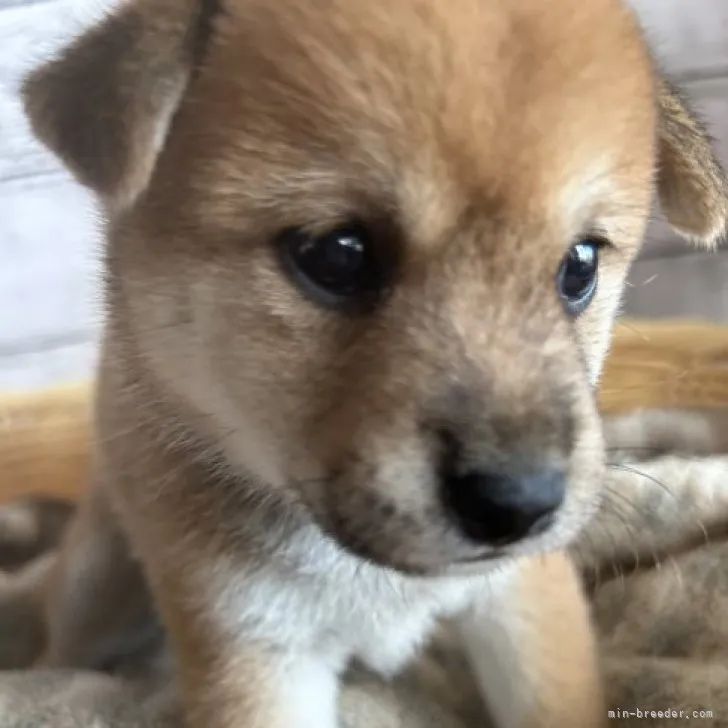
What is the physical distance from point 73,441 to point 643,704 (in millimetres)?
1323

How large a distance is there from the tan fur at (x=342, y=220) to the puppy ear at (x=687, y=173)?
129 mm

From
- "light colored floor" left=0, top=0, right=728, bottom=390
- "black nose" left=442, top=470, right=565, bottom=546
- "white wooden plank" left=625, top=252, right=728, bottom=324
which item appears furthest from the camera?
"white wooden plank" left=625, top=252, right=728, bottom=324

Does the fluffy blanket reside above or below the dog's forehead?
below

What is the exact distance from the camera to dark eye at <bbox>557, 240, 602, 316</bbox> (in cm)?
108

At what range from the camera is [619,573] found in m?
→ 1.73

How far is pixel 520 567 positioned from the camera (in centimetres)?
136

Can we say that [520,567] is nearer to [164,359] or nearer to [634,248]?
[634,248]

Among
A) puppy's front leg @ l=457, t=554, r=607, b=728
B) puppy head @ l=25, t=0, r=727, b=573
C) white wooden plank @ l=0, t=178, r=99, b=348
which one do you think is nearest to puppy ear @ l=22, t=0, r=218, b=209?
puppy head @ l=25, t=0, r=727, b=573

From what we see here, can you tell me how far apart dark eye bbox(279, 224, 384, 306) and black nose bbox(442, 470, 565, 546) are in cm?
21

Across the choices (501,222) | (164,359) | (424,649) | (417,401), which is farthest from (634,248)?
(424,649)

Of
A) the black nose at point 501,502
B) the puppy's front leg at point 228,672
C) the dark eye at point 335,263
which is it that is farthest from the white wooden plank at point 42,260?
the black nose at point 501,502

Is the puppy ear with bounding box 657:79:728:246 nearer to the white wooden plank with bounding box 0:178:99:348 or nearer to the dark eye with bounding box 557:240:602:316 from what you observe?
the dark eye with bounding box 557:240:602:316

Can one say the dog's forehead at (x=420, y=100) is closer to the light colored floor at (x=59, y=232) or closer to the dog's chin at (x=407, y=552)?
the dog's chin at (x=407, y=552)

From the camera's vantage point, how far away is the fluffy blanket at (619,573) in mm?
1404
